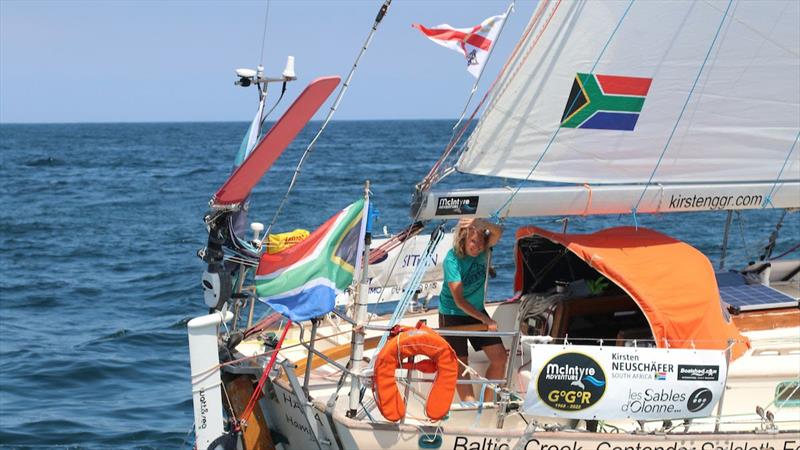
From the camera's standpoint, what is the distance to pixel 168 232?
26.5 metres

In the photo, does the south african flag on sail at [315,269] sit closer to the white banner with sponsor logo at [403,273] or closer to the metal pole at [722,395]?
the metal pole at [722,395]

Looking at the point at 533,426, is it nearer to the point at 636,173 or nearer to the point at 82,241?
the point at 636,173

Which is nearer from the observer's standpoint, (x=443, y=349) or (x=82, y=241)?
(x=443, y=349)

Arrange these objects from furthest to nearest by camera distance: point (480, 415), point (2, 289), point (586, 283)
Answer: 1. point (2, 289)
2. point (586, 283)
3. point (480, 415)

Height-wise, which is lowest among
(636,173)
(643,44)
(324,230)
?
(324,230)

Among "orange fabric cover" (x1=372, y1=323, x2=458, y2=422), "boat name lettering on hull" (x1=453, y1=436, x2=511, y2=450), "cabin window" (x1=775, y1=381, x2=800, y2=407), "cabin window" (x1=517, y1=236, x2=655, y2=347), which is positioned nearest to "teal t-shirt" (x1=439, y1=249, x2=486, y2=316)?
"cabin window" (x1=517, y1=236, x2=655, y2=347)

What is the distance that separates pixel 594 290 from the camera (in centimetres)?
887

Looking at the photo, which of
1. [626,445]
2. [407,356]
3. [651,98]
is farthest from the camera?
[651,98]

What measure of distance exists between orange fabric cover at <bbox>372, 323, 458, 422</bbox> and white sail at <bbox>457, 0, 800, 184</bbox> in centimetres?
166

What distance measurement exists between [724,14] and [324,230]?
12.8 feet

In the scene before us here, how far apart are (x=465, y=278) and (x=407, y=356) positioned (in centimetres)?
122

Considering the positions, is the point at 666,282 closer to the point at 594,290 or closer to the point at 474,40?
the point at 594,290

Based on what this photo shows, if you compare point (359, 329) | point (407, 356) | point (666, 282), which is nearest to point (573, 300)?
point (666, 282)

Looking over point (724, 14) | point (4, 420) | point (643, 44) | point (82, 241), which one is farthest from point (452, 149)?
point (82, 241)
